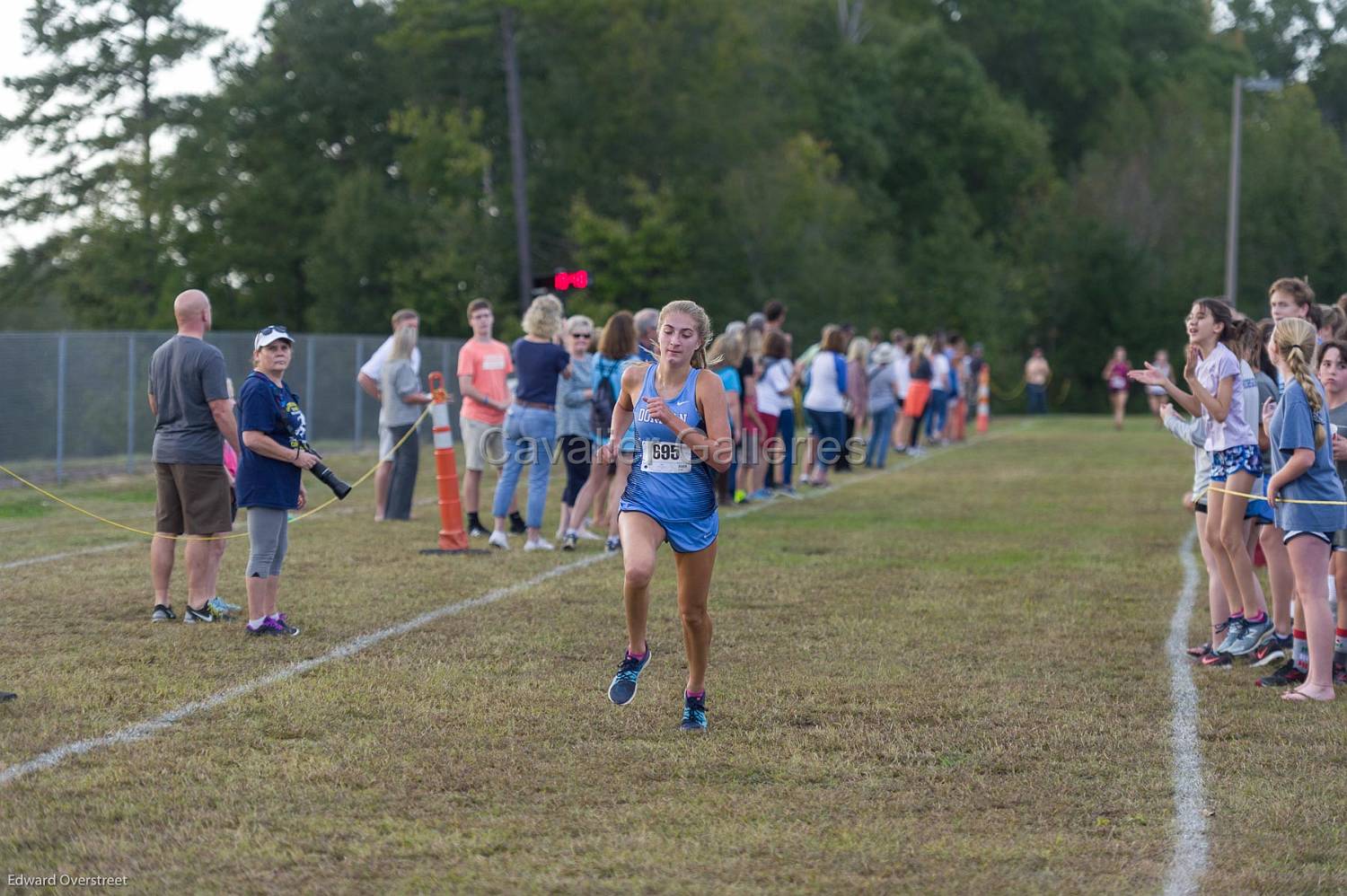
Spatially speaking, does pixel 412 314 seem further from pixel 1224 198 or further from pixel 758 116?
pixel 1224 198

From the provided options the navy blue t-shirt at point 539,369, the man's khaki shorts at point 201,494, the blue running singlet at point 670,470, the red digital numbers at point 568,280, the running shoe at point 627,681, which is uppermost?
the red digital numbers at point 568,280

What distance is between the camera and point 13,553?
41.9 feet

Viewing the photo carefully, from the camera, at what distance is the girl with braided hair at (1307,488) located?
770 cm

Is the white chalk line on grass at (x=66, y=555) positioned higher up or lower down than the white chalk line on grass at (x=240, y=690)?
lower down

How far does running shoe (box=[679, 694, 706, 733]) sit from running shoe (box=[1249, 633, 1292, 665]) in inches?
137

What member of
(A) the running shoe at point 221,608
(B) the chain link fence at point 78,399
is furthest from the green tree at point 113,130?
(A) the running shoe at point 221,608

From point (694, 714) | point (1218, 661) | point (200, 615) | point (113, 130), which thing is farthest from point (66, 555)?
point (113, 130)

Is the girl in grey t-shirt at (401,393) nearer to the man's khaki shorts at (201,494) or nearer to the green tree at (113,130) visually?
the man's khaki shorts at (201,494)

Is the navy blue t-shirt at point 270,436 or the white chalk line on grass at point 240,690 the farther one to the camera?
the navy blue t-shirt at point 270,436

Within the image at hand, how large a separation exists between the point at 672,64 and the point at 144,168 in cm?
1589

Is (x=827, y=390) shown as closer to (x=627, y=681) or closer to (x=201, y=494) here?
(x=201, y=494)

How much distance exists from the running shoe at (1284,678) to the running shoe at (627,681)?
329 cm

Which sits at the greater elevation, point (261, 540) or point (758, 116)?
point (758, 116)

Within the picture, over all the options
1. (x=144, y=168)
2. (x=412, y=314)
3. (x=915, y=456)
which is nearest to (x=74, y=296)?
(x=144, y=168)
